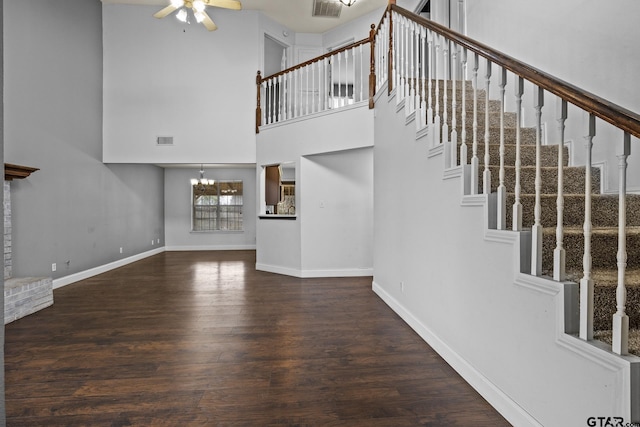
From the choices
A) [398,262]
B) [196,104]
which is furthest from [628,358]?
[196,104]

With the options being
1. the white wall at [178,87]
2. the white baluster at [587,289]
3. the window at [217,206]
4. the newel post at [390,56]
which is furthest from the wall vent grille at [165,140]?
the white baluster at [587,289]

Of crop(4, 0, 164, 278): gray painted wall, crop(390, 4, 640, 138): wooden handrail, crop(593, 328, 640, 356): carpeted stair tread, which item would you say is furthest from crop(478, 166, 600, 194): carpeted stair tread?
crop(4, 0, 164, 278): gray painted wall

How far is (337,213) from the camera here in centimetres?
611

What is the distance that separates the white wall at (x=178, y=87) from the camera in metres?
6.70

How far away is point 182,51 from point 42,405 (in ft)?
20.8

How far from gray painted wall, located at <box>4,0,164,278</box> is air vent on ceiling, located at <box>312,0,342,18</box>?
158 inches

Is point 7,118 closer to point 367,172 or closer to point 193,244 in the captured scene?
point 367,172

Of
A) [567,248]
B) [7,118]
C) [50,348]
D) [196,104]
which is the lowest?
[50,348]

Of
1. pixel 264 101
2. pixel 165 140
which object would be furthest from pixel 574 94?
pixel 165 140

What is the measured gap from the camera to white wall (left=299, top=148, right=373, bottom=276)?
19.9ft

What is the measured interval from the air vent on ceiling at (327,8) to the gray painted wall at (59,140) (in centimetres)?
401

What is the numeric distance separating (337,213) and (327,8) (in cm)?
425

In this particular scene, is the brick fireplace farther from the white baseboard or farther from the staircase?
the staircase

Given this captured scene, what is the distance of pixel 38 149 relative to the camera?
200 inches
